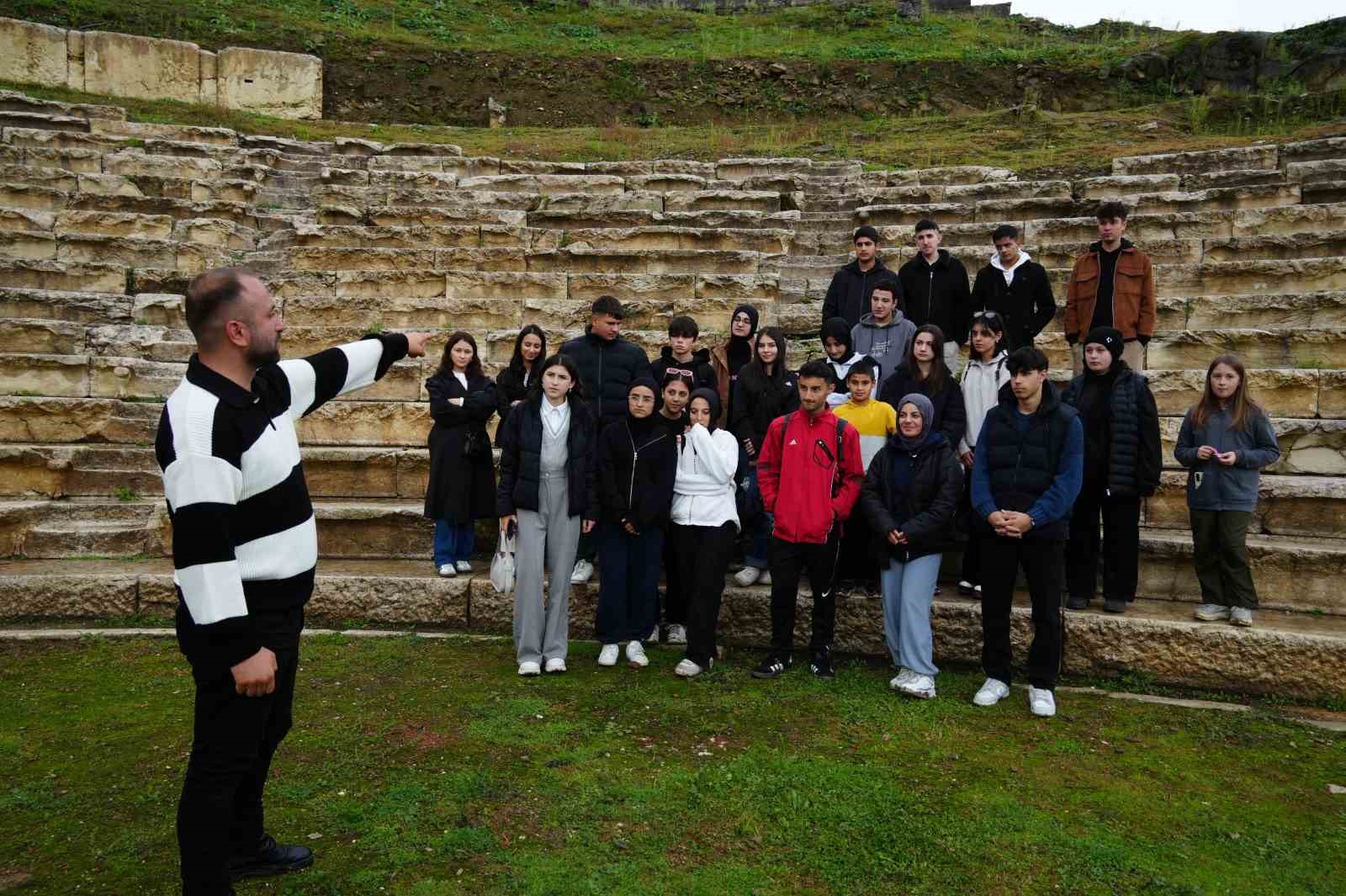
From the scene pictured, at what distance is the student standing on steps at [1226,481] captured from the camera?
5219 mm

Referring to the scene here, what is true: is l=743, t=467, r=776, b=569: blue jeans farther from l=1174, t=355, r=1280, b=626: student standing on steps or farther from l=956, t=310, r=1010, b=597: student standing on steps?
l=1174, t=355, r=1280, b=626: student standing on steps

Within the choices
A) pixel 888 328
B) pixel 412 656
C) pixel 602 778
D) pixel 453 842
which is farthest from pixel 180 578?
pixel 888 328

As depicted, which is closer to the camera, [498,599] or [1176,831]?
[1176,831]

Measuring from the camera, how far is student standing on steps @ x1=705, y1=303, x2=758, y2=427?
6445 millimetres

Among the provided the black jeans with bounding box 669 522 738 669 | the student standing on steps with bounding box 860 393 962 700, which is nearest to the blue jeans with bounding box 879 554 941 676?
the student standing on steps with bounding box 860 393 962 700

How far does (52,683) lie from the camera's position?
201 inches

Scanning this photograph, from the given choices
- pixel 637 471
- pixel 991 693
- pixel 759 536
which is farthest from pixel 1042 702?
pixel 637 471

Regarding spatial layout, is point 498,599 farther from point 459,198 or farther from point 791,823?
point 459,198

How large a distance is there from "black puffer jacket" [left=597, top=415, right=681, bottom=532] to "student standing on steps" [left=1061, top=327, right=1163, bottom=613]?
250 centimetres

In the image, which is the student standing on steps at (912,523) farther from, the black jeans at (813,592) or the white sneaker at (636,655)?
the white sneaker at (636,655)

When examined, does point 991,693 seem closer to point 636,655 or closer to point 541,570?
point 636,655

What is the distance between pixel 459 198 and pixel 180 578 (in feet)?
32.2

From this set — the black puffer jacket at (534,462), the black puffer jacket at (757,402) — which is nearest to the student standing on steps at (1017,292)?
the black puffer jacket at (757,402)

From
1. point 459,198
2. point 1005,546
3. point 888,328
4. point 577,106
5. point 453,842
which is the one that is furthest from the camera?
point 577,106
